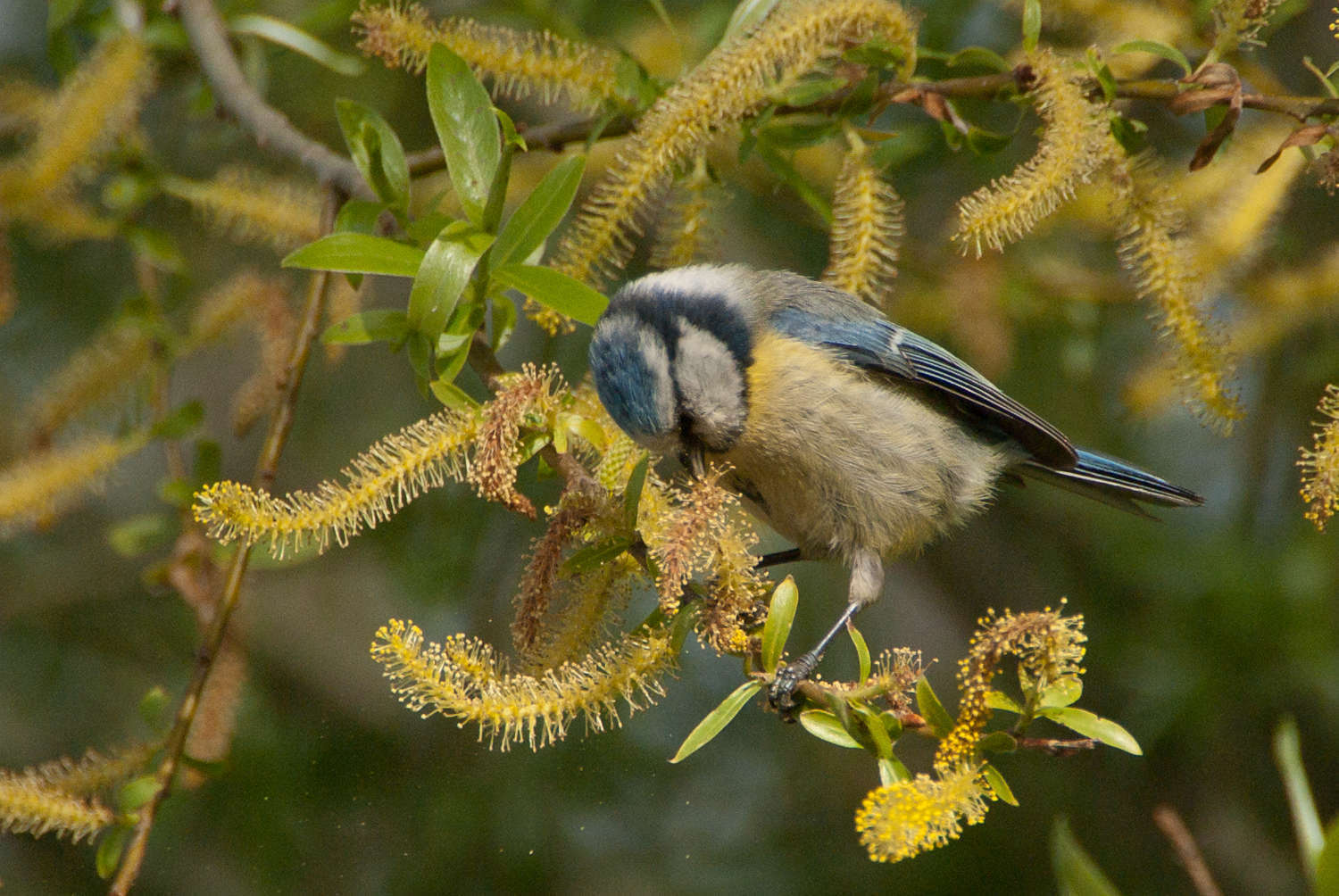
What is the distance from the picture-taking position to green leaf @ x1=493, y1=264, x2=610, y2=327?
151cm

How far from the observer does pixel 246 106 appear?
81.9 inches

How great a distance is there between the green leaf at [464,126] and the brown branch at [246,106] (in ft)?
1.38

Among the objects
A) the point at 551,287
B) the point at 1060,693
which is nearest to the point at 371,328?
the point at 551,287

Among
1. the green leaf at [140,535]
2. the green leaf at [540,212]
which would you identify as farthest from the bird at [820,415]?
the green leaf at [140,535]

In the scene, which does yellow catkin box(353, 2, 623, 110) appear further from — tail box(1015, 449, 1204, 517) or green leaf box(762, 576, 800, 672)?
tail box(1015, 449, 1204, 517)

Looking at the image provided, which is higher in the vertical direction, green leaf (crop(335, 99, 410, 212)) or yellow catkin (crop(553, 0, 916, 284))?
yellow catkin (crop(553, 0, 916, 284))

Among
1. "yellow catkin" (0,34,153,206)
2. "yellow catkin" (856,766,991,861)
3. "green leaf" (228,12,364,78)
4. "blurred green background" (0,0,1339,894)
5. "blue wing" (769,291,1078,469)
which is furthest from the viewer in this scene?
"blurred green background" (0,0,1339,894)

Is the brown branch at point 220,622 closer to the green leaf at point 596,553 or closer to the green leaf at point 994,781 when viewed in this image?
the green leaf at point 596,553

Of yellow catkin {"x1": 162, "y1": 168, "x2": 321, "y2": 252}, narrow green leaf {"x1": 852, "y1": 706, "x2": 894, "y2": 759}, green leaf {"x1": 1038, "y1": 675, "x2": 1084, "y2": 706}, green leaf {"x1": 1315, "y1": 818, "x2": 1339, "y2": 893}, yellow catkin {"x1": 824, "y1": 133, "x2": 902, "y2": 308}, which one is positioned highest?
yellow catkin {"x1": 824, "y1": 133, "x2": 902, "y2": 308}

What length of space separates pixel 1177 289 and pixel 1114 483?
0.74m

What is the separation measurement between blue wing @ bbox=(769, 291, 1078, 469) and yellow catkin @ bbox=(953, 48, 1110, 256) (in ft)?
1.78

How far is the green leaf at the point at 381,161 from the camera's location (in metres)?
1.69

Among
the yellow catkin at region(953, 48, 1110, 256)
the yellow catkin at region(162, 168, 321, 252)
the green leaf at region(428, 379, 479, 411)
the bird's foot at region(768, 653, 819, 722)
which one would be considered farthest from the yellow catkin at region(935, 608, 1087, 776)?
the yellow catkin at region(162, 168, 321, 252)

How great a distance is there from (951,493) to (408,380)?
1.73 metres
